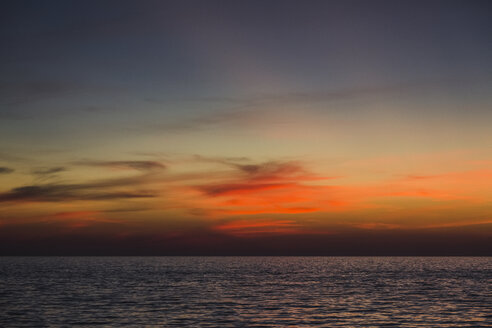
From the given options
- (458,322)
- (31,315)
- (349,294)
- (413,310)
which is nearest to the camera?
(458,322)

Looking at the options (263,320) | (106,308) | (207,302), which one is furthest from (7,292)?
(263,320)

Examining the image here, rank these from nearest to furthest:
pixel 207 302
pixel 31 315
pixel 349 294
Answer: pixel 31 315
pixel 207 302
pixel 349 294

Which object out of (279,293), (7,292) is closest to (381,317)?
(279,293)

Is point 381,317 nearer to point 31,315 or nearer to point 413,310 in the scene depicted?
point 413,310

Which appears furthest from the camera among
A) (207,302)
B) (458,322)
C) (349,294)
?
(349,294)

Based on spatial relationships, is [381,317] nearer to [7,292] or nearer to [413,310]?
[413,310]

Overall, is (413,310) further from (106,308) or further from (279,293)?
(106,308)

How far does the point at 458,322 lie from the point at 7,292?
62369 mm

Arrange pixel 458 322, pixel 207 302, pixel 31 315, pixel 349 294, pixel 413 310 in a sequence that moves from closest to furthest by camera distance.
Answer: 1. pixel 458 322
2. pixel 31 315
3. pixel 413 310
4. pixel 207 302
5. pixel 349 294

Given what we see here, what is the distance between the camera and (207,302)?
62750 mm

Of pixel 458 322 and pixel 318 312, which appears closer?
pixel 458 322

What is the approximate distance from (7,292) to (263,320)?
46.8 metres

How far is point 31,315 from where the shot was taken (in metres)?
51.6

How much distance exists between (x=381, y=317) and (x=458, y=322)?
6943 mm
